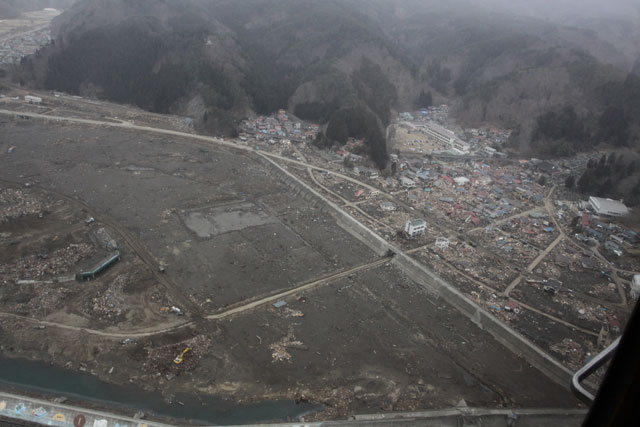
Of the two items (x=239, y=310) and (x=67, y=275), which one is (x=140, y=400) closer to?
(x=239, y=310)

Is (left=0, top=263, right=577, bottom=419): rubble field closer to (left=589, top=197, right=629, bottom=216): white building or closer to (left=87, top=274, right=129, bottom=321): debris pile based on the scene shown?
(left=87, top=274, right=129, bottom=321): debris pile

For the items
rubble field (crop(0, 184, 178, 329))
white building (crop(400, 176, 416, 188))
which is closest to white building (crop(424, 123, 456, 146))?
white building (crop(400, 176, 416, 188))

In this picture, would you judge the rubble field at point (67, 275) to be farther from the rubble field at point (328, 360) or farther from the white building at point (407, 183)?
the white building at point (407, 183)

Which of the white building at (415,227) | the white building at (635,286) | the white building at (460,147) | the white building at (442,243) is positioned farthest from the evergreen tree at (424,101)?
the white building at (635,286)

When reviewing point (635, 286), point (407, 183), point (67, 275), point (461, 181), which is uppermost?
point (635, 286)

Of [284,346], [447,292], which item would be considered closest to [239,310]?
[284,346]

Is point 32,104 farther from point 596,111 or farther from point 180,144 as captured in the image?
point 596,111
